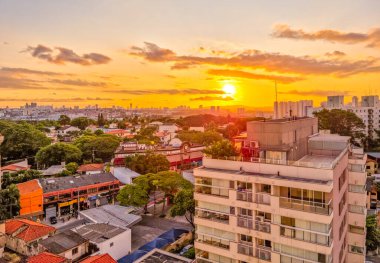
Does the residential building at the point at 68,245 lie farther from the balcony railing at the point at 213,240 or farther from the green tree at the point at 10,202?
the green tree at the point at 10,202

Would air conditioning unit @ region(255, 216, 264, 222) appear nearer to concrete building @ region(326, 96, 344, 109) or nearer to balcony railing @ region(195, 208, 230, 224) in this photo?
balcony railing @ region(195, 208, 230, 224)

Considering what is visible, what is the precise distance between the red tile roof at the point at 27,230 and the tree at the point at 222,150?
14.8 meters

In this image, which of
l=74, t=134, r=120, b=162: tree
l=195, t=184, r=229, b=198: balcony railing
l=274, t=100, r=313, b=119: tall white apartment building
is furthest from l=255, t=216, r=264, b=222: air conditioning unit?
l=74, t=134, r=120, b=162: tree

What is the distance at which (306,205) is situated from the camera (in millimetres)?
13664

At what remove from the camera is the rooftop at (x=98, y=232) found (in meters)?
22.6

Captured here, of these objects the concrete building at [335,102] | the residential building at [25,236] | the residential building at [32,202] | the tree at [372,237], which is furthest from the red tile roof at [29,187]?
the concrete building at [335,102]

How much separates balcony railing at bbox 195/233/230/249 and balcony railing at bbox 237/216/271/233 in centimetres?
140

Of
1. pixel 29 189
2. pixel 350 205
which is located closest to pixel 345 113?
pixel 350 205

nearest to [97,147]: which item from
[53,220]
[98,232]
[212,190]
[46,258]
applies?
[53,220]

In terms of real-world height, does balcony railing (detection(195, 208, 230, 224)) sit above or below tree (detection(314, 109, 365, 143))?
below

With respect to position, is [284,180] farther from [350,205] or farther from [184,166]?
[184,166]

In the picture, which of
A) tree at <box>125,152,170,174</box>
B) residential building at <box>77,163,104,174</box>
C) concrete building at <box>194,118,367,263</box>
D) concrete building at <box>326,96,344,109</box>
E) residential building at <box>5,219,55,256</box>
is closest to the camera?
concrete building at <box>194,118,367,263</box>

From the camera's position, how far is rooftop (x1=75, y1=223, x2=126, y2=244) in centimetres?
2258

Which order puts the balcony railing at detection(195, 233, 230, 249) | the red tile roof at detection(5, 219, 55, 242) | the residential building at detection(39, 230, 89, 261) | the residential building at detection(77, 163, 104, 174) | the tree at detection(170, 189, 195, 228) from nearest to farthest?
the balcony railing at detection(195, 233, 230, 249) → the residential building at detection(39, 230, 89, 261) → the red tile roof at detection(5, 219, 55, 242) → the tree at detection(170, 189, 195, 228) → the residential building at detection(77, 163, 104, 174)
